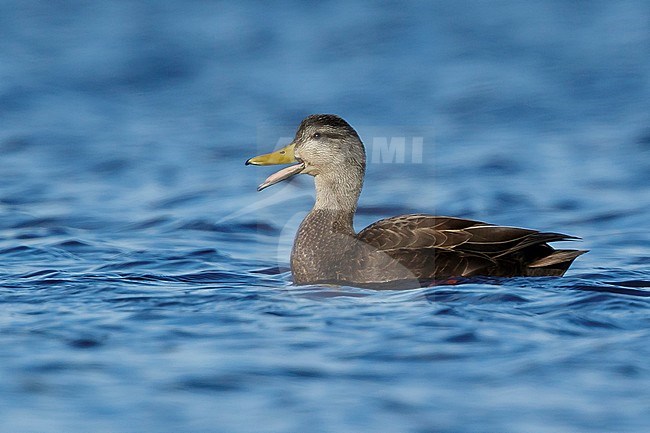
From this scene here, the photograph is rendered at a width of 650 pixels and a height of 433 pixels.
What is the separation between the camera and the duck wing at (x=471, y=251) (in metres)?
8.66

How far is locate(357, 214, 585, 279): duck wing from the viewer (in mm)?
8656

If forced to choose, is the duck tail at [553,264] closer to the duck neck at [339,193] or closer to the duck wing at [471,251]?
the duck wing at [471,251]

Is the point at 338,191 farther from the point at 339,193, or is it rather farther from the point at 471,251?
the point at 471,251

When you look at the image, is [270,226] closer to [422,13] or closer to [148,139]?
[148,139]

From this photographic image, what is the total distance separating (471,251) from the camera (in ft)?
28.5

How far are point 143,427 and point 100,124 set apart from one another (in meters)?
8.41

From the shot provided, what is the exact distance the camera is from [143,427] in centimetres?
598

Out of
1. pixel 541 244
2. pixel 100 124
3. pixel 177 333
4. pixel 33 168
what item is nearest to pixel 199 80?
pixel 100 124

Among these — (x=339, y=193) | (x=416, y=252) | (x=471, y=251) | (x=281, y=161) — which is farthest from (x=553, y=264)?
(x=281, y=161)

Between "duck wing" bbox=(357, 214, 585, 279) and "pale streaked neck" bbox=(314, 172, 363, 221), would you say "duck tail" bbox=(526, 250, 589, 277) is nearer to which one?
"duck wing" bbox=(357, 214, 585, 279)

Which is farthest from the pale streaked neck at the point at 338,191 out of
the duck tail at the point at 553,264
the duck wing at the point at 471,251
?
the duck tail at the point at 553,264

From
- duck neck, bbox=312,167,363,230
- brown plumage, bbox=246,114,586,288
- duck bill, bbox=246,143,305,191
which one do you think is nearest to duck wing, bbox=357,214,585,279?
brown plumage, bbox=246,114,586,288

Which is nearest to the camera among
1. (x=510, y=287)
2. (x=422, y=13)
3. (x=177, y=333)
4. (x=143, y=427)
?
(x=143, y=427)

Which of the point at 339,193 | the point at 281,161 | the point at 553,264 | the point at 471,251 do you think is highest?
the point at 281,161
